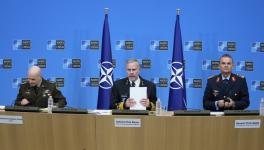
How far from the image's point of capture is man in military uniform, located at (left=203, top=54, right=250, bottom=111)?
532cm

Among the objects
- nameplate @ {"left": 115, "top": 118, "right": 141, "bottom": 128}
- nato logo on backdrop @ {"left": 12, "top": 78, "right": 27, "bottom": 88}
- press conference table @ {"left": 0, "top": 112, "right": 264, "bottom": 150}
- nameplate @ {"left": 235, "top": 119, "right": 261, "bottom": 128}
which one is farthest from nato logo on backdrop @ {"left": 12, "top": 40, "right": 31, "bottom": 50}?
nameplate @ {"left": 235, "top": 119, "right": 261, "bottom": 128}

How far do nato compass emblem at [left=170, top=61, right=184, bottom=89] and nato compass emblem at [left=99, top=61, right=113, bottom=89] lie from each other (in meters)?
0.97

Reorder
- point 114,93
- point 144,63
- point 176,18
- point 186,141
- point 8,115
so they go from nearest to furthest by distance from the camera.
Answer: point 186,141, point 8,115, point 114,93, point 176,18, point 144,63

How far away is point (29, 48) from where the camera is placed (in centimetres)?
682

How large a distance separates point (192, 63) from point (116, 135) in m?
2.95

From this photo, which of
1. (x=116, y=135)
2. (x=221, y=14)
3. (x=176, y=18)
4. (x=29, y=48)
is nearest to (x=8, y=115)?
(x=116, y=135)

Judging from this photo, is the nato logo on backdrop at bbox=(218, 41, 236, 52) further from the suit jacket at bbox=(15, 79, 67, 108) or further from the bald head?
the bald head

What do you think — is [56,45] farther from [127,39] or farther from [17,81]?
[127,39]

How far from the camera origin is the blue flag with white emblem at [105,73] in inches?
243

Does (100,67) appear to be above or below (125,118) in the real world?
above

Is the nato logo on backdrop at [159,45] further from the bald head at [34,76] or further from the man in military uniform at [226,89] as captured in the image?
the bald head at [34,76]

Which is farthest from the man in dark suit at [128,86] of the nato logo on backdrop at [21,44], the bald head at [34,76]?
the nato logo on backdrop at [21,44]

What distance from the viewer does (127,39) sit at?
263 inches

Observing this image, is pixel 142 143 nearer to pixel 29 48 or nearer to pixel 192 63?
pixel 192 63
